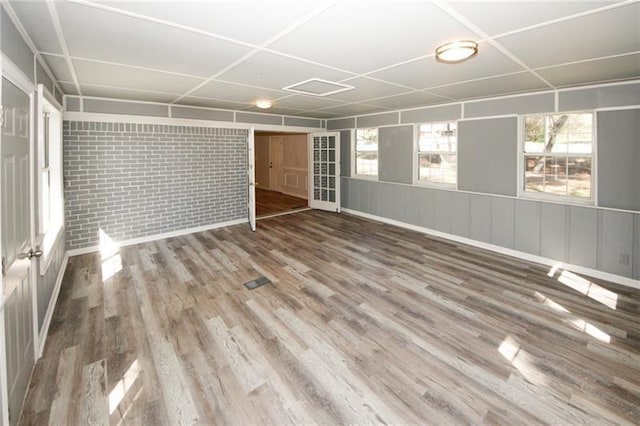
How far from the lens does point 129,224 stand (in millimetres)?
5453

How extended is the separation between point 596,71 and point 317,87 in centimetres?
313

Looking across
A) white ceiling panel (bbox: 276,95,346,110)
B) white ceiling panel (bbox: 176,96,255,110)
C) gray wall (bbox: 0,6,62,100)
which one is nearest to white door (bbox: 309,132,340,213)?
white ceiling panel (bbox: 276,95,346,110)

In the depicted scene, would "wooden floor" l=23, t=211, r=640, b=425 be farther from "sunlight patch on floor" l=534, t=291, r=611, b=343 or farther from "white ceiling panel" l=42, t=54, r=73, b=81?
"white ceiling panel" l=42, t=54, r=73, b=81

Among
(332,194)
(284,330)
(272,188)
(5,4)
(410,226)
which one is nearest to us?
(5,4)

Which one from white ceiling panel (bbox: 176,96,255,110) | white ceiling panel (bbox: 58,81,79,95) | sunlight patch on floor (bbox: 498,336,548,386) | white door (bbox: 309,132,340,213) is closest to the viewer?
sunlight patch on floor (bbox: 498,336,548,386)

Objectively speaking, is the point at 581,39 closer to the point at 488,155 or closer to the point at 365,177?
the point at 488,155

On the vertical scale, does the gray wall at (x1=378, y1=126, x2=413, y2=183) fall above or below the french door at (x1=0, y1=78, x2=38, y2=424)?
above

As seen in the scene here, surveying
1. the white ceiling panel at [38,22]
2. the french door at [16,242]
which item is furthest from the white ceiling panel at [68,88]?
the french door at [16,242]

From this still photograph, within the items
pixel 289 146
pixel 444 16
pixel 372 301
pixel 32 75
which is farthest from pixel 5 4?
pixel 289 146

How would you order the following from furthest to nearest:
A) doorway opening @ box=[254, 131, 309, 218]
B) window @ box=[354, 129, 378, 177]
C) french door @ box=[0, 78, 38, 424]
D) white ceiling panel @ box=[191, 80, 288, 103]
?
doorway opening @ box=[254, 131, 309, 218] < window @ box=[354, 129, 378, 177] < white ceiling panel @ box=[191, 80, 288, 103] < french door @ box=[0, 78, 38, 424]

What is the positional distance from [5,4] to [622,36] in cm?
423

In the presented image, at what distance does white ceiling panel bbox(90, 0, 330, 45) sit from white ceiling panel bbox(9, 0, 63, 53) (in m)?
0.45

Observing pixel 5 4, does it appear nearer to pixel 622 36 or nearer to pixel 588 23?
pixel 588 23

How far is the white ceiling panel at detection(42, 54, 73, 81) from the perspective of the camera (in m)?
2.93
